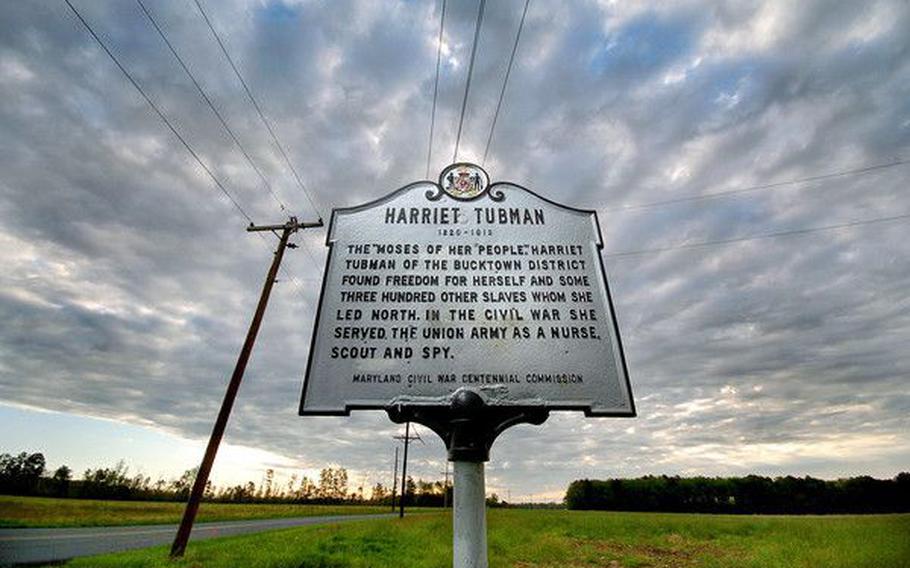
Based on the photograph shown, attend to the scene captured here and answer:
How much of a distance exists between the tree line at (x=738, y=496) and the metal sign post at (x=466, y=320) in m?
97.9

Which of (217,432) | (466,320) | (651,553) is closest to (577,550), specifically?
(651,553)

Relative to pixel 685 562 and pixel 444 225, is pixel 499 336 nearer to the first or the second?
pixel 444 225

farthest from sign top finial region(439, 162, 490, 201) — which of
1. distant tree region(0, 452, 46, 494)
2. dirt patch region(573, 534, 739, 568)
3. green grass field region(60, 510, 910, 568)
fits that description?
distant tree region(0, 452, 46, 494)

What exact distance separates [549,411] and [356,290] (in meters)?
2.10

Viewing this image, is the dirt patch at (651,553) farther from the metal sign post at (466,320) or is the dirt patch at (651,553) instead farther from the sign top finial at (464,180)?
the sign top finial at (464,180)

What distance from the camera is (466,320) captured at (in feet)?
13.6

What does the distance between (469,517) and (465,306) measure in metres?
1.81

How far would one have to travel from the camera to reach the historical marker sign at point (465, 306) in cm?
389

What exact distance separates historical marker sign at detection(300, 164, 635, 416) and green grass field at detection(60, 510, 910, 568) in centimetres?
1013

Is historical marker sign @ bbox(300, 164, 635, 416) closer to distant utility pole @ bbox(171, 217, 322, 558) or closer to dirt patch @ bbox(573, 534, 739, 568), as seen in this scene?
A: distant utility pole @ bbox(171, 217, 322, 558)

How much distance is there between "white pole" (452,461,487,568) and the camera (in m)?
3.71

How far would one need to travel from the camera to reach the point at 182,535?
44.0 feet

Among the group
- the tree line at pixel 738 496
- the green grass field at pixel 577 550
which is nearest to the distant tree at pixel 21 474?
the green grass field at pixel 577 550

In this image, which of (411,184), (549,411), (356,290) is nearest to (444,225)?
(411,184)
